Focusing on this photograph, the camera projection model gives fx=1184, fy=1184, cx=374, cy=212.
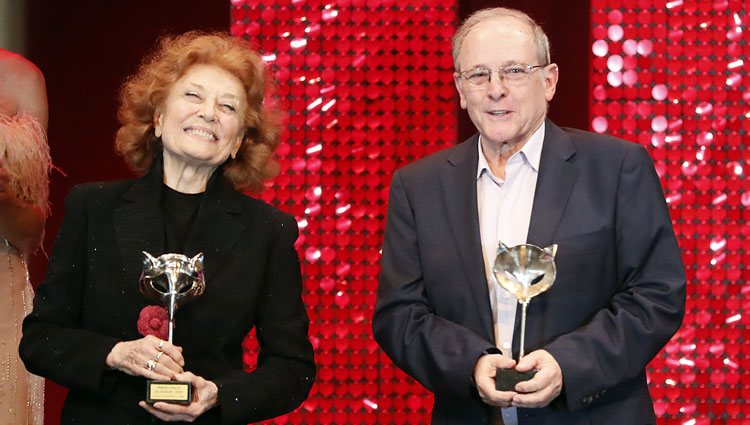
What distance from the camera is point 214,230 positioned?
117 inches

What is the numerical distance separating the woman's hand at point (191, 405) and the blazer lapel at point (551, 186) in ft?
2.70

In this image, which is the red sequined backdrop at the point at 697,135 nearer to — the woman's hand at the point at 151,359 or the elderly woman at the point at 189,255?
the elderly woman at the point at 189,255

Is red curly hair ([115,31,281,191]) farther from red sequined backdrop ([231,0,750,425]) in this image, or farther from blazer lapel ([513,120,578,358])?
red sequined backdrop ([231,0,750,425])

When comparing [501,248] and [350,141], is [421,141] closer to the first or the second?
[350,141]

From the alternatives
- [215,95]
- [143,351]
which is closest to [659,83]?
[215,95]

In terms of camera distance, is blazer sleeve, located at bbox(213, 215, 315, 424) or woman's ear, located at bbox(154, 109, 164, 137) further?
woman's ear, located at bbox(154, 109, 164, 137)

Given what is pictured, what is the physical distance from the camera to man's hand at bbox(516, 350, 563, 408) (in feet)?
8.43

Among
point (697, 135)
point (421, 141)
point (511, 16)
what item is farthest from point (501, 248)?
point (697, 135)

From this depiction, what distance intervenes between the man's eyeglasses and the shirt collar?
158 millimetres

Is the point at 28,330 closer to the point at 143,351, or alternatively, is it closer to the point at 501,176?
the point at 143,351

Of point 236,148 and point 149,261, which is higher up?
point 236,148

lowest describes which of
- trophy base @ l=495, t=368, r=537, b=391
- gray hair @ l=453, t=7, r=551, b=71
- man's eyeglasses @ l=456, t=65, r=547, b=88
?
trophy base @ l=495, t=368, r=537, b=391

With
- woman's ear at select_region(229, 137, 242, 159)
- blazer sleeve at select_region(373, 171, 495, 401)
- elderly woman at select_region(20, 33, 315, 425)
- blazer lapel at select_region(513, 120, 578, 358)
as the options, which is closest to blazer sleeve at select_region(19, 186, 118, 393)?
elderly woman at select_region(20, 33, 315, 425)

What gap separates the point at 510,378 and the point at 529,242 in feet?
1.18
